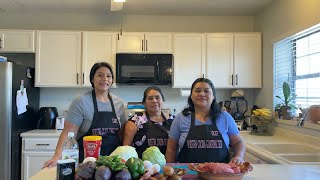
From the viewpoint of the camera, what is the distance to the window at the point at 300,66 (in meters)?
2.61

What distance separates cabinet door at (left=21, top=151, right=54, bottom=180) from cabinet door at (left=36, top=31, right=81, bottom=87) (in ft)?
2.78

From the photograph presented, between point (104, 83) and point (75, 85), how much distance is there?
67.0 inches

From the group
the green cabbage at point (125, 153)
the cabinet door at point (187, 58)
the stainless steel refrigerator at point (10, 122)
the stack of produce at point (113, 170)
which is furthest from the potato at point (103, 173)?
the cabinet door at point (187, 58)

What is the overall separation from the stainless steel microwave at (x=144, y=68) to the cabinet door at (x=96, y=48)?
141 mm

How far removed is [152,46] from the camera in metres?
3.54

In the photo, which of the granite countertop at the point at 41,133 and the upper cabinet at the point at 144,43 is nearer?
the granite countertop at the point at 41,133

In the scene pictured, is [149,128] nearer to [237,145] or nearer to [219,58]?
[237,145]

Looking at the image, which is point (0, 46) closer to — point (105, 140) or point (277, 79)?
point (105, 140)

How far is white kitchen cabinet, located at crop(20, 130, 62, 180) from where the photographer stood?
3109 millimetres

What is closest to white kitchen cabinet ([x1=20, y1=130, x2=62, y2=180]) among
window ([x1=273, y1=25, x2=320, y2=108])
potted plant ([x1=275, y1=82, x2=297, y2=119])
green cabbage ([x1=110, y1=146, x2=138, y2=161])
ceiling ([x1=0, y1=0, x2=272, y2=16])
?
ceiling ([x1=0, y1=0, x2=272, y2=16])

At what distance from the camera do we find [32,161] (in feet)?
10.3

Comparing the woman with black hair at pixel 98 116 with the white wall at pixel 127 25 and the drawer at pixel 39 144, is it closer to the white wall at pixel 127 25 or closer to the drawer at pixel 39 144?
the drawer at pixel 39 144

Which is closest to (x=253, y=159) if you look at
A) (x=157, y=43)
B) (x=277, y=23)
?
(x=277, y=23)

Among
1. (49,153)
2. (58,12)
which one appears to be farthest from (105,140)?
(58,12)
